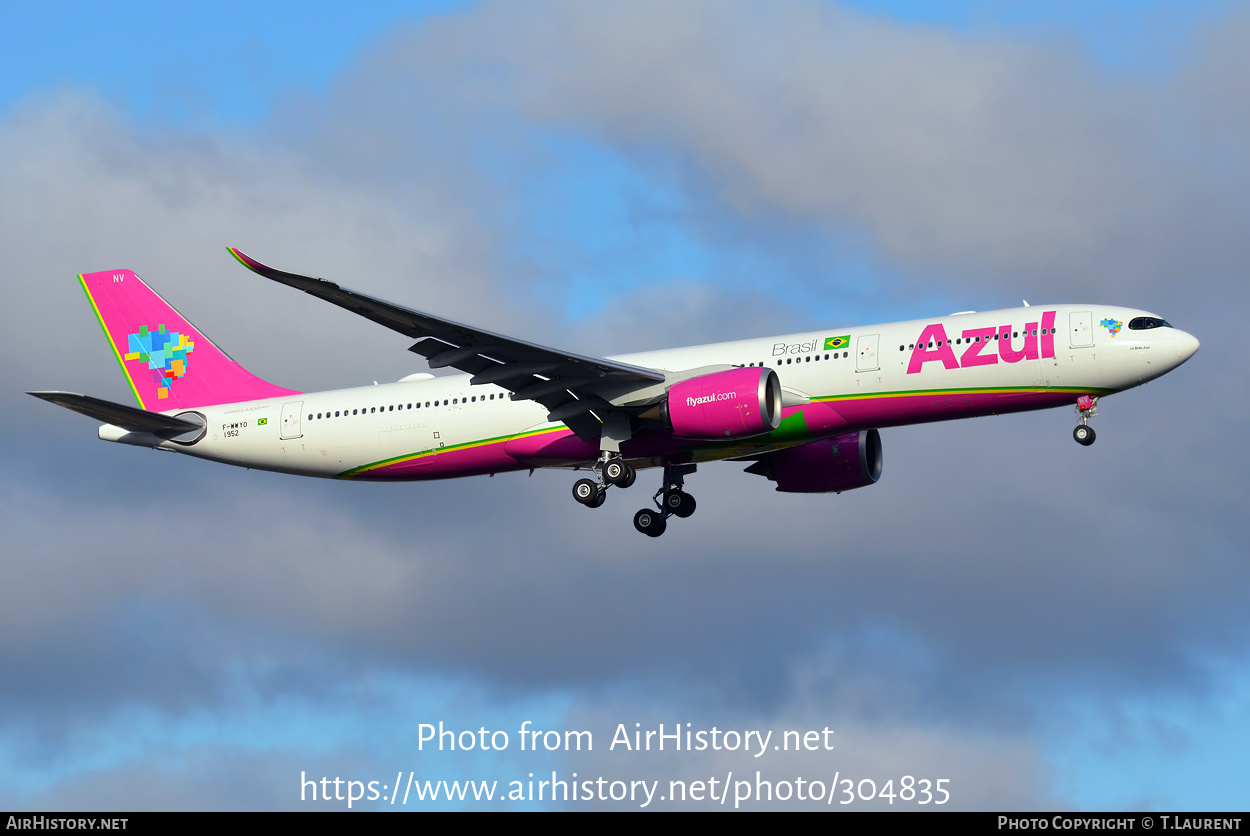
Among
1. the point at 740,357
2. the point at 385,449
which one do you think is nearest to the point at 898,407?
the point at 740,357

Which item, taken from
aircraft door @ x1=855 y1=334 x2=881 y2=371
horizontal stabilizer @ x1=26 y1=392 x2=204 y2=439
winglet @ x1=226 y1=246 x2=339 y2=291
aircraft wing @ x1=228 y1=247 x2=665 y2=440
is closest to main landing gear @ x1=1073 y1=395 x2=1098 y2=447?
aircraft door @ x1=855 y1=334 x2=881 y2=371

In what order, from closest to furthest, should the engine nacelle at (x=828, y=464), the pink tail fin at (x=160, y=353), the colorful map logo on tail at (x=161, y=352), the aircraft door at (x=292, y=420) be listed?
the aircraft door at (x=292, y=420) → the engine nacelle at (x=828, y=464) → the pink tail fin at (x=160, y=353) → the colorful map logo on tail at (x=161, y=352)

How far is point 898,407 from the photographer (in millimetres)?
44562

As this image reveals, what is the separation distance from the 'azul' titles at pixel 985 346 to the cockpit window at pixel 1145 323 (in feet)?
7.20

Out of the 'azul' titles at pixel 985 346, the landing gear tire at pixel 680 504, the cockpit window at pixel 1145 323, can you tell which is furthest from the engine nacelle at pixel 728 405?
the cockpit window at pixel 1145 323

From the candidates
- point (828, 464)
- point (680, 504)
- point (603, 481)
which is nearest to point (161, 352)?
point (603, 481)

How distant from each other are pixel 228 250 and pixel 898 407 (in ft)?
63.2

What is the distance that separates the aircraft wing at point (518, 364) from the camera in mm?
40688

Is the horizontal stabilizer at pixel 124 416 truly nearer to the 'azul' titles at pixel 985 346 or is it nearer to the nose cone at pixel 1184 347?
the 'azul' titles at pixel 985 346

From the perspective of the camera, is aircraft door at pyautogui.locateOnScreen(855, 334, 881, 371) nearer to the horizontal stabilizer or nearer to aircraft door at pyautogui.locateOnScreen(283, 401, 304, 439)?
aircraft door at pyautogui.locateOnScreen(283, 401, 304, 439)

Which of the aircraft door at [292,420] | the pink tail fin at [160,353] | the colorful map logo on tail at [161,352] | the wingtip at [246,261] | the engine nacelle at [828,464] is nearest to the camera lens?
the wingtip at [246,261]

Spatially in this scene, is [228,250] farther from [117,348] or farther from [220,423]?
[117,348]

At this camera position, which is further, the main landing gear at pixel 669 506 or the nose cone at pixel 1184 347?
the main landing gear at pixel 669 506

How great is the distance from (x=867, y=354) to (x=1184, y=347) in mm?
8699
